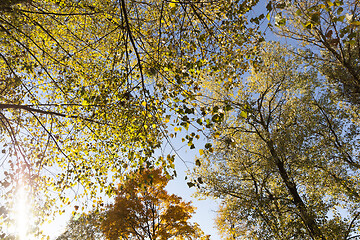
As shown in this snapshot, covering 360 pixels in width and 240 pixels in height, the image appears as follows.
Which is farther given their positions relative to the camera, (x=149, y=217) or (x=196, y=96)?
(x=149, y=217)

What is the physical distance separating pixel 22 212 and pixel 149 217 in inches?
316

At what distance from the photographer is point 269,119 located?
10.6 m

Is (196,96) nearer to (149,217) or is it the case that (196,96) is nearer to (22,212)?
(22,212)

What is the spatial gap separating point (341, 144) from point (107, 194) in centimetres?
1240

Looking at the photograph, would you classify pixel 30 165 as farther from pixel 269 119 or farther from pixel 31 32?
pixel 269 119

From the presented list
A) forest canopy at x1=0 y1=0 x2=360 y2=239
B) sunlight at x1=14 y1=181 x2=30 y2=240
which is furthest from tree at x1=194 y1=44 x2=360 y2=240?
sunlight at x1=14 y1=181 x2=30 y2=240

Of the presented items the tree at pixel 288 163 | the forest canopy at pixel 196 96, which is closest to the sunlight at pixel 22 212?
the forest canopy at pixel 196 96

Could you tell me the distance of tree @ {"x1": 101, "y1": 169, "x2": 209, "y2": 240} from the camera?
11570mm

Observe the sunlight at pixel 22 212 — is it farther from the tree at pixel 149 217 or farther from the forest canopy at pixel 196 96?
the tree at pixel 149 217

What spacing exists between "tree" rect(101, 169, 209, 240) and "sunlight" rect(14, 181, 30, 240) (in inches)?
249

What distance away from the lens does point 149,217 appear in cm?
1217

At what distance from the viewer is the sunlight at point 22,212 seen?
16.8 feet

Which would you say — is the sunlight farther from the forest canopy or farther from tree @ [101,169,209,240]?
tree @ [101,169,209,240]

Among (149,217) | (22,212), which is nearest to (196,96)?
(22,212)
